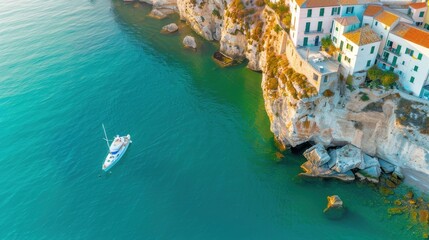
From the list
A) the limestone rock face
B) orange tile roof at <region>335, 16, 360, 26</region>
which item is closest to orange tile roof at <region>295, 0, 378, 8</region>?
orange tile roof at <region>335, 16, 360, 26</region>

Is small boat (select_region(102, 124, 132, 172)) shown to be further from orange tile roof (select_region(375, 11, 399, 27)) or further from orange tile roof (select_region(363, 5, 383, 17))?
orange tile roof (select_region(375, 11, 399, 27))

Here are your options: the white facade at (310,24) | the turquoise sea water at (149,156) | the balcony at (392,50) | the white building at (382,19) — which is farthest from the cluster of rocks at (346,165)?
the white facade at (310,24)

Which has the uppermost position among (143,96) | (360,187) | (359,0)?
(359,0)

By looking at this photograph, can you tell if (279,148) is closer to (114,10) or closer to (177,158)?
(177,158)

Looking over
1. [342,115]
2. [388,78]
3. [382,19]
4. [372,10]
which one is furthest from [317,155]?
[372,10]

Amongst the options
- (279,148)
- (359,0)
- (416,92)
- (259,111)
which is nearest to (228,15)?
(259,111)

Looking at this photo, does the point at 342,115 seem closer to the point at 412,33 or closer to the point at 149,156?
the point at 412,33
